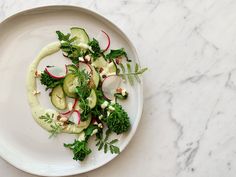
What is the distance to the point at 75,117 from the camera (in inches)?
51.4

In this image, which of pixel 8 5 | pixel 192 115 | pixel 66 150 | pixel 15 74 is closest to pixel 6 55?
pixel 15 74

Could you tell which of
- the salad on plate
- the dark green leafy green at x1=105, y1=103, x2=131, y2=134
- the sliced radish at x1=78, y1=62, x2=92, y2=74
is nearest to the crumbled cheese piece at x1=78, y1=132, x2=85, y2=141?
the salad on plate

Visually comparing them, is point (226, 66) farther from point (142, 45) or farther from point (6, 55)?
point (6, 55)

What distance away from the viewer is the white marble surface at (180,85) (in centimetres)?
136

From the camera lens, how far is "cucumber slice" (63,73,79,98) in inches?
50.9

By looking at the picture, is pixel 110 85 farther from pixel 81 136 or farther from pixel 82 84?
pixel 81 136

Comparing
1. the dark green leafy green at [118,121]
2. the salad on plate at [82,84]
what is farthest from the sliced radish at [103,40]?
the dark green leafy green at [118,121]

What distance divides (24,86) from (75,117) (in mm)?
199

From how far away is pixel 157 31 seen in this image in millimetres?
1355

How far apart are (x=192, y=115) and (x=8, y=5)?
73 cm

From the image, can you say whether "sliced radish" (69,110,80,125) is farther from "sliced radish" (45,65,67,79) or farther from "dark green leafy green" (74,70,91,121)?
"sliced radish" (45,65,67,79)

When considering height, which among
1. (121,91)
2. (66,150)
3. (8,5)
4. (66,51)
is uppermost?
(8,5)

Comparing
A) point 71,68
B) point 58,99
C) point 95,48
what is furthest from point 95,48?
point 58,99

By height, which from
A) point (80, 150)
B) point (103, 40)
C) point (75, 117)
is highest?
point (103, 40)
